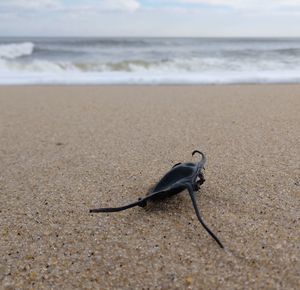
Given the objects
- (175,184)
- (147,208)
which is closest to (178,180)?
(175,184)

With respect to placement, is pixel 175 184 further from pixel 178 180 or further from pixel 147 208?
pixel 147 208

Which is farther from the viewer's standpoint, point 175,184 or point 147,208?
point 147,208

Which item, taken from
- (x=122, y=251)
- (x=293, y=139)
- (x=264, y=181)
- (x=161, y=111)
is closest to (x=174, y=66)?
(x=161, y=111)

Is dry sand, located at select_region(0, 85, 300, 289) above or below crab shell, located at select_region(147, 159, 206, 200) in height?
below

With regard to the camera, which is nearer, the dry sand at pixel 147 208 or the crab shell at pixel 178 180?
the dry sand at pixel 147 208

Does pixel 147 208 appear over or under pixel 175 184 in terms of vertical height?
under

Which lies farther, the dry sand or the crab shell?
the crab shell

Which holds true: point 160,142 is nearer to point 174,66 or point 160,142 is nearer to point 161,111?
point 161,111

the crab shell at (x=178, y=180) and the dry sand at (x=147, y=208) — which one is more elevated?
the crab shell at (x=178, y=180)
